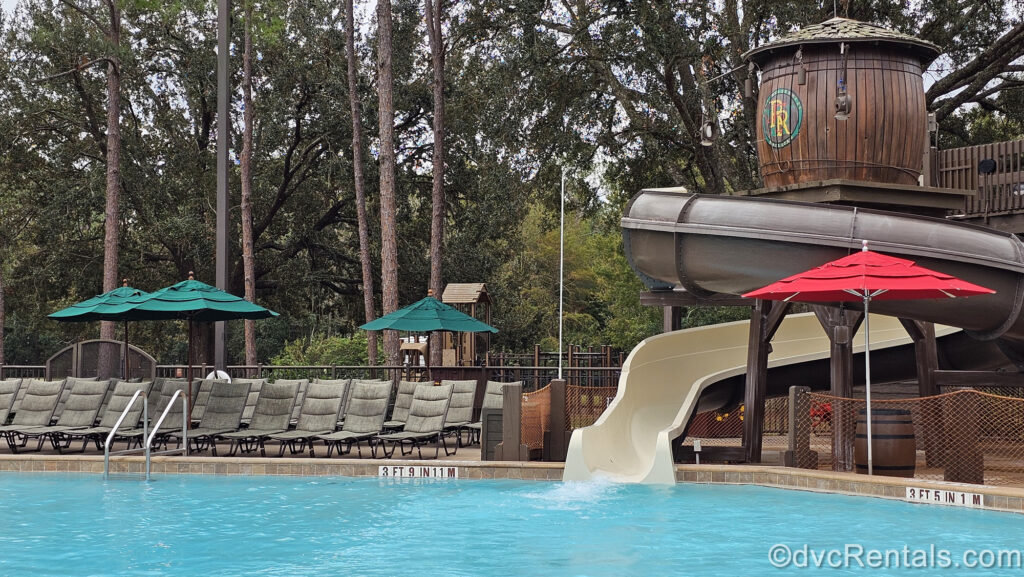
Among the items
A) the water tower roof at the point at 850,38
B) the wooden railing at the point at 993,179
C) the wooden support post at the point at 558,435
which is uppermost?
the water tower roof at the point at 850,38

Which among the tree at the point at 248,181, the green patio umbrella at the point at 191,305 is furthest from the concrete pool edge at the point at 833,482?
the tree at the point at 248,181

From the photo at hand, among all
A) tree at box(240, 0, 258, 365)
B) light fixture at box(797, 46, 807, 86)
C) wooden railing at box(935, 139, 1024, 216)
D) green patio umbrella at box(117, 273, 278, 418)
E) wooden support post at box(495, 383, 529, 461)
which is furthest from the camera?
tree at box(240, 0, 258, 365)

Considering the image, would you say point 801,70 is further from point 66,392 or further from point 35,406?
point 35,406

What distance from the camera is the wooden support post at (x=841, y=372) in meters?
10.7

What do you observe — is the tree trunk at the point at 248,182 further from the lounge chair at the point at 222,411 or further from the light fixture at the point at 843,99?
the light fixture at the point at 843,99

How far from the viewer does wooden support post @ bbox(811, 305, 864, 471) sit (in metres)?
10.7

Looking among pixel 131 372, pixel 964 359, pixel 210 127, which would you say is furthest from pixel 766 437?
pixel 210 127

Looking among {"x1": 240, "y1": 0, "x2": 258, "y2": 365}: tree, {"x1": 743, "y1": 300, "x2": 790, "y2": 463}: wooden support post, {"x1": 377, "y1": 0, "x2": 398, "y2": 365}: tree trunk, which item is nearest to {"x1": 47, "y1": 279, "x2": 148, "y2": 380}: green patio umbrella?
{"x1": 377, "y1": 0, "x2": 398, "y2": 365}: tree trunk

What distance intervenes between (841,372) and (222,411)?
775 centimetres

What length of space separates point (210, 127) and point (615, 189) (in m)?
13.7

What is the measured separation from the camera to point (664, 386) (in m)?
13.3

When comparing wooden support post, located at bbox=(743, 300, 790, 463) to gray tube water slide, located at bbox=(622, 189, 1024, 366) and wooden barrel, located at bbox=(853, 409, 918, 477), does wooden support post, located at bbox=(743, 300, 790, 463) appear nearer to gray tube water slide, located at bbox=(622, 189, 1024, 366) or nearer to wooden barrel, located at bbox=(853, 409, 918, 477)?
gray tube water slide, located at bbox=(622, 189, 1024, 366)

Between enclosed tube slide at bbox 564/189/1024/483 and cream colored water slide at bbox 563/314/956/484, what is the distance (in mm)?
19

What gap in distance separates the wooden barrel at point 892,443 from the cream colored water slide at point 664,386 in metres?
2.09
